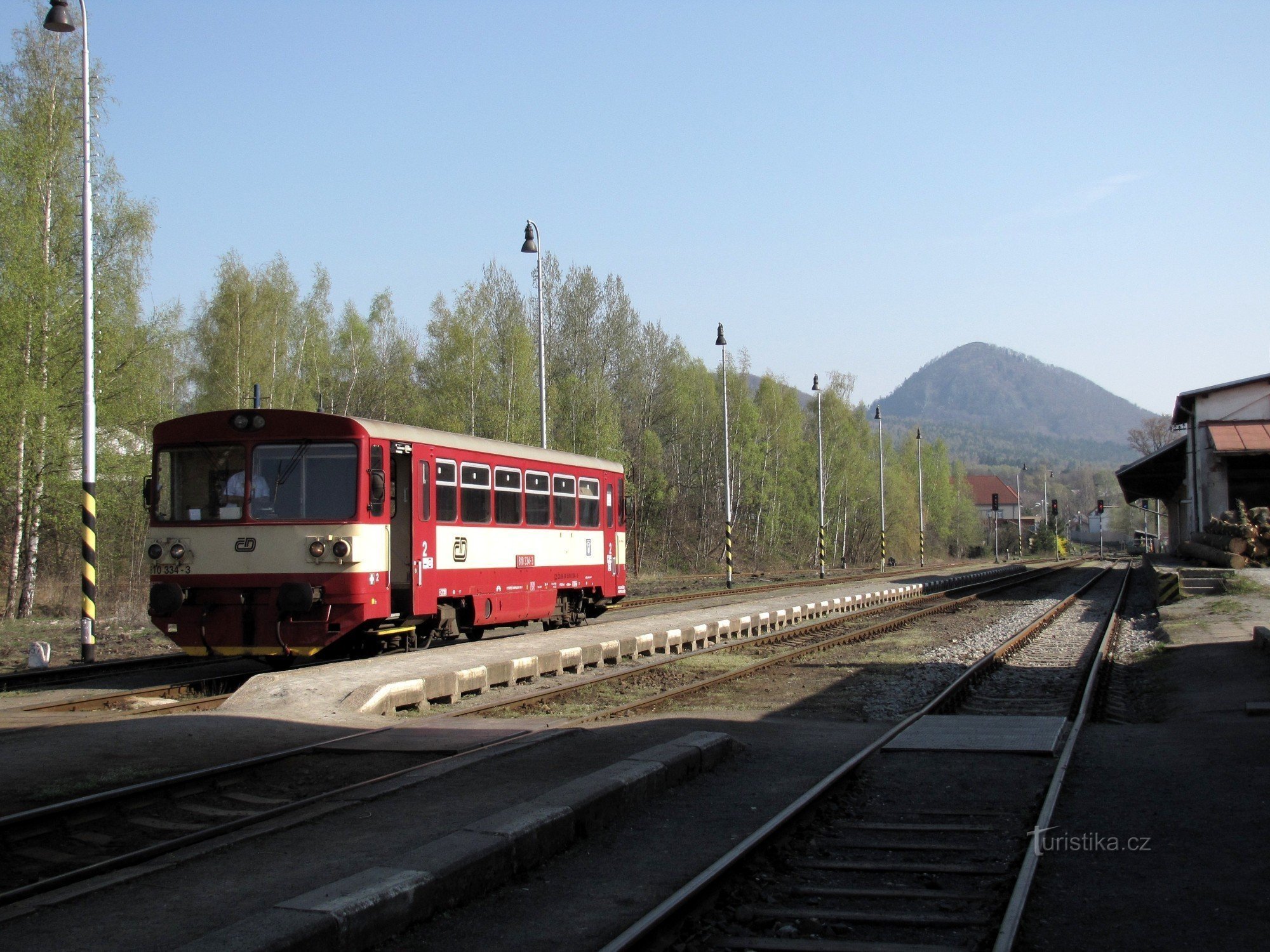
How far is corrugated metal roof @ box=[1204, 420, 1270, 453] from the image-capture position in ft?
126

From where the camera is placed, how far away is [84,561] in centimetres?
1606

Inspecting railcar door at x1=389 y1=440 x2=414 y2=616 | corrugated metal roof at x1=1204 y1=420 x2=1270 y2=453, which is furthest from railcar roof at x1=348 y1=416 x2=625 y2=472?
corrugated metal roof at x1=1204 y1=420 x2=1270 y2=453

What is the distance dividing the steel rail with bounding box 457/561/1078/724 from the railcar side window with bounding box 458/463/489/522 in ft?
9.69

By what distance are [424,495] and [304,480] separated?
1724 mm

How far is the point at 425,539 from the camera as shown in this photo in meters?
14.4

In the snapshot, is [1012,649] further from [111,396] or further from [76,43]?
[76,43]

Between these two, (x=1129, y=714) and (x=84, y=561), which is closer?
(x=1129, y=714)

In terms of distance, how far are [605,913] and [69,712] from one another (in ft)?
25.4

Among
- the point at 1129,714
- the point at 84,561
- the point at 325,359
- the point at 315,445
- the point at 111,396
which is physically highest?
the point at 325,359

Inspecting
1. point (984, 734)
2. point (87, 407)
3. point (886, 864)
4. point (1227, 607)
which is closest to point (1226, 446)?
point (1227, 607)

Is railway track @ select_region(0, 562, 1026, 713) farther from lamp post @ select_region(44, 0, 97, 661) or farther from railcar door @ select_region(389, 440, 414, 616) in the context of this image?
railcar door @ select_region(389, 440, 414, 616)

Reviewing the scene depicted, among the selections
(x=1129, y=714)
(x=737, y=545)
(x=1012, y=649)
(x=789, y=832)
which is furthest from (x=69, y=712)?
(x=737, y=545)

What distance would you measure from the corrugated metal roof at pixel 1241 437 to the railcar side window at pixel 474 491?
31249 millimetres

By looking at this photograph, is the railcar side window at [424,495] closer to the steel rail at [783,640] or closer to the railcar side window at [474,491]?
the railcar side window at [474,491]
